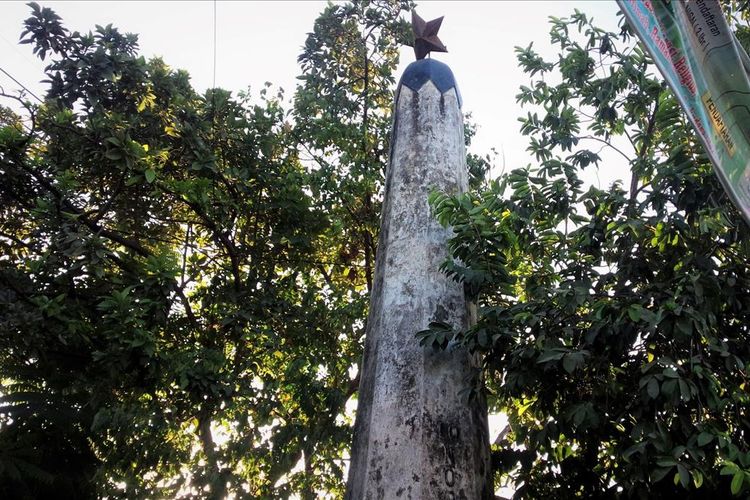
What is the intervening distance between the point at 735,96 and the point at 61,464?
6.20 meters

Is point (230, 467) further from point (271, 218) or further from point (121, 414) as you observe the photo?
point (271, 218)

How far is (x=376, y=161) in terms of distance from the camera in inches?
280

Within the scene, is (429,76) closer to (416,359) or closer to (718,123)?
(416,359)

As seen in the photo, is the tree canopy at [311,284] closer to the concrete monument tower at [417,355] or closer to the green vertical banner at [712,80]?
the concrete monument tower at [417,355]

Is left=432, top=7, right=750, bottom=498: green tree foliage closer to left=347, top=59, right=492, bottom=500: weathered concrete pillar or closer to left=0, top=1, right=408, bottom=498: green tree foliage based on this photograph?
left=347, top=59, right=492, bottom=500: weathered concrete pillar

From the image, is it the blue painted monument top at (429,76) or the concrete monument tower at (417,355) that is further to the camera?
the blue painted monument top at (429,76)

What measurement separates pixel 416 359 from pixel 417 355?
28 millimetres

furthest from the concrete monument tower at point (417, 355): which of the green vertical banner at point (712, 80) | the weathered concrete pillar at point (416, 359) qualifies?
the green vertical banner at point (712, 80)

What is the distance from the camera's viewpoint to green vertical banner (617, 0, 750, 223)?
4.95ft

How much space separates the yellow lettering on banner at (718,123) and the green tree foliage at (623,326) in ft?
4.03

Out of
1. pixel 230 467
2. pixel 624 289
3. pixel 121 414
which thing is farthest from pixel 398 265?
pixel 230 467

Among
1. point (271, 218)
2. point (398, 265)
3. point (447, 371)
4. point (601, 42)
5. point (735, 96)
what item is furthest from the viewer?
point (271, 218)

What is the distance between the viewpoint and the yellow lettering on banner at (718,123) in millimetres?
1547

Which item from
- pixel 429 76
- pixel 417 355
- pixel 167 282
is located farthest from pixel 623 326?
pixel 167 282
